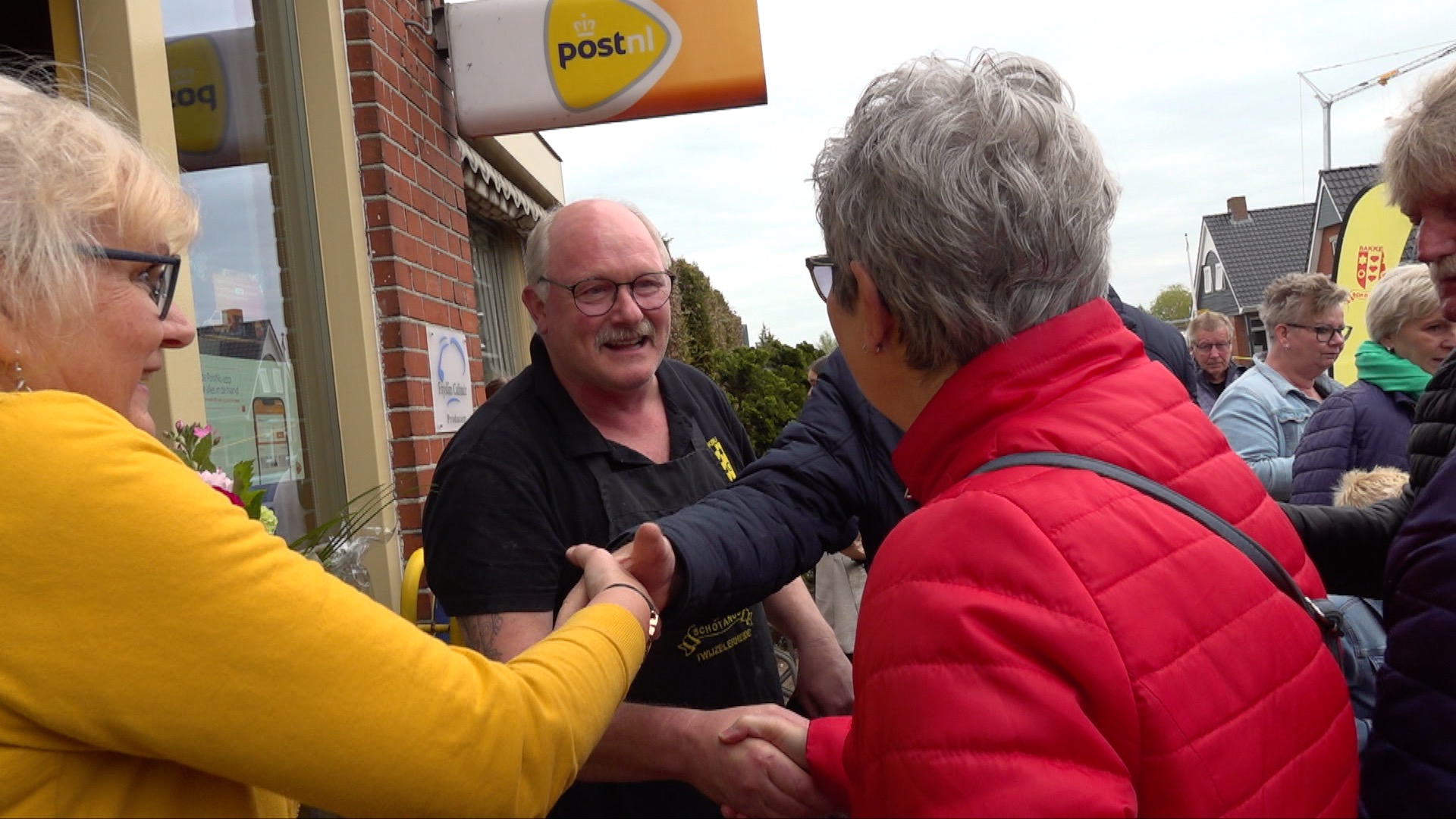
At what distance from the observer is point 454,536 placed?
2.15 metres

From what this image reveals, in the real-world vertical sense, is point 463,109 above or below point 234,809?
above

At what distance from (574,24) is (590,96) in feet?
1.02

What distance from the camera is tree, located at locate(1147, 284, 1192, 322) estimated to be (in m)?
91.2

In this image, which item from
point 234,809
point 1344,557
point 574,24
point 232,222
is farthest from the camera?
point 574,24

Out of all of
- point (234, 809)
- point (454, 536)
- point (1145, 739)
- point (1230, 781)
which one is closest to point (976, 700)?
point (1145, 739)

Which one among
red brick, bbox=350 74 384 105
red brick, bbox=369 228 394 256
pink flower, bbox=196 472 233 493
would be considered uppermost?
red brick, bbox=350 74 384 105

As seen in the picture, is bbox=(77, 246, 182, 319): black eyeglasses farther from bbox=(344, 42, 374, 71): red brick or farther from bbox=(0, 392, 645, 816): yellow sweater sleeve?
bbox=(344, 42, 374, 71): red brick

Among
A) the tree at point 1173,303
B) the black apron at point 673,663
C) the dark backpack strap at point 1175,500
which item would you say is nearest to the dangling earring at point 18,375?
the dark backpack strap at point 1175,500

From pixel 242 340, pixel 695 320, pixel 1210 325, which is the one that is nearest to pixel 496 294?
pixel 695 320

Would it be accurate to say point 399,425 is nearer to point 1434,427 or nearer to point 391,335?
point 391,335

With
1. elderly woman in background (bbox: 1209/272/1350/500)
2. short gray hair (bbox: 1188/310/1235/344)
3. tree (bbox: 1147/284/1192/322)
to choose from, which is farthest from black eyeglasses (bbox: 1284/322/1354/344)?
tree (bbox: 1147/284/1192/322)

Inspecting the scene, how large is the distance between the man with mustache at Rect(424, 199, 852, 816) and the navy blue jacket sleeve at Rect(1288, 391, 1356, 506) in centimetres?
240

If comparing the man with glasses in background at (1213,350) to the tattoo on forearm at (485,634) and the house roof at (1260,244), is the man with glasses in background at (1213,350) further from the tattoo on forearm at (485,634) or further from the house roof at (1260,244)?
the house roof at (1260,244)

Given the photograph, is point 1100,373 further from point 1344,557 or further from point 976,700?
point 1344,557
